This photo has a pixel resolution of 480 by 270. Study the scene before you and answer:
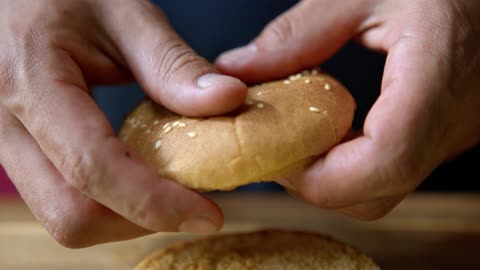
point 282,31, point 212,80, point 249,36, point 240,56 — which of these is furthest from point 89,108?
point 249,36

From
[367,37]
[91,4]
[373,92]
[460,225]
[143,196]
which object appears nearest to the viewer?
[143,196]

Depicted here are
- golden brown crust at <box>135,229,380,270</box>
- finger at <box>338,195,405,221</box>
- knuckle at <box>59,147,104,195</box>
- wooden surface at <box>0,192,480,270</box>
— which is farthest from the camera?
wooden surface at <box>0,192,480,270</box>

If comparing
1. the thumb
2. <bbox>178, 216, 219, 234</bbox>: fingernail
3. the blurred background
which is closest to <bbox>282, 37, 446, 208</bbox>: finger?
<bbox>178, 216, 219, 234</bbox>: fingernail

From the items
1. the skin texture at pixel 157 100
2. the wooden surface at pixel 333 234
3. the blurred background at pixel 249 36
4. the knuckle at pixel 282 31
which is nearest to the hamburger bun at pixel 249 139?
the skin texture at pixel 157 100

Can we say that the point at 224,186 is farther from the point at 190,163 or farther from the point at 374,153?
the point at 374,153

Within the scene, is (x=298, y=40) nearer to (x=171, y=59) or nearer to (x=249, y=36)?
(x=171, y=59)

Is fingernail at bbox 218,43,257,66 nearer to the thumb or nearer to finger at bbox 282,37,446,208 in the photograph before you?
the thumb

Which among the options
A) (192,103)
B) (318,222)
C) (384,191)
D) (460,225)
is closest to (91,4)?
(192,103)
